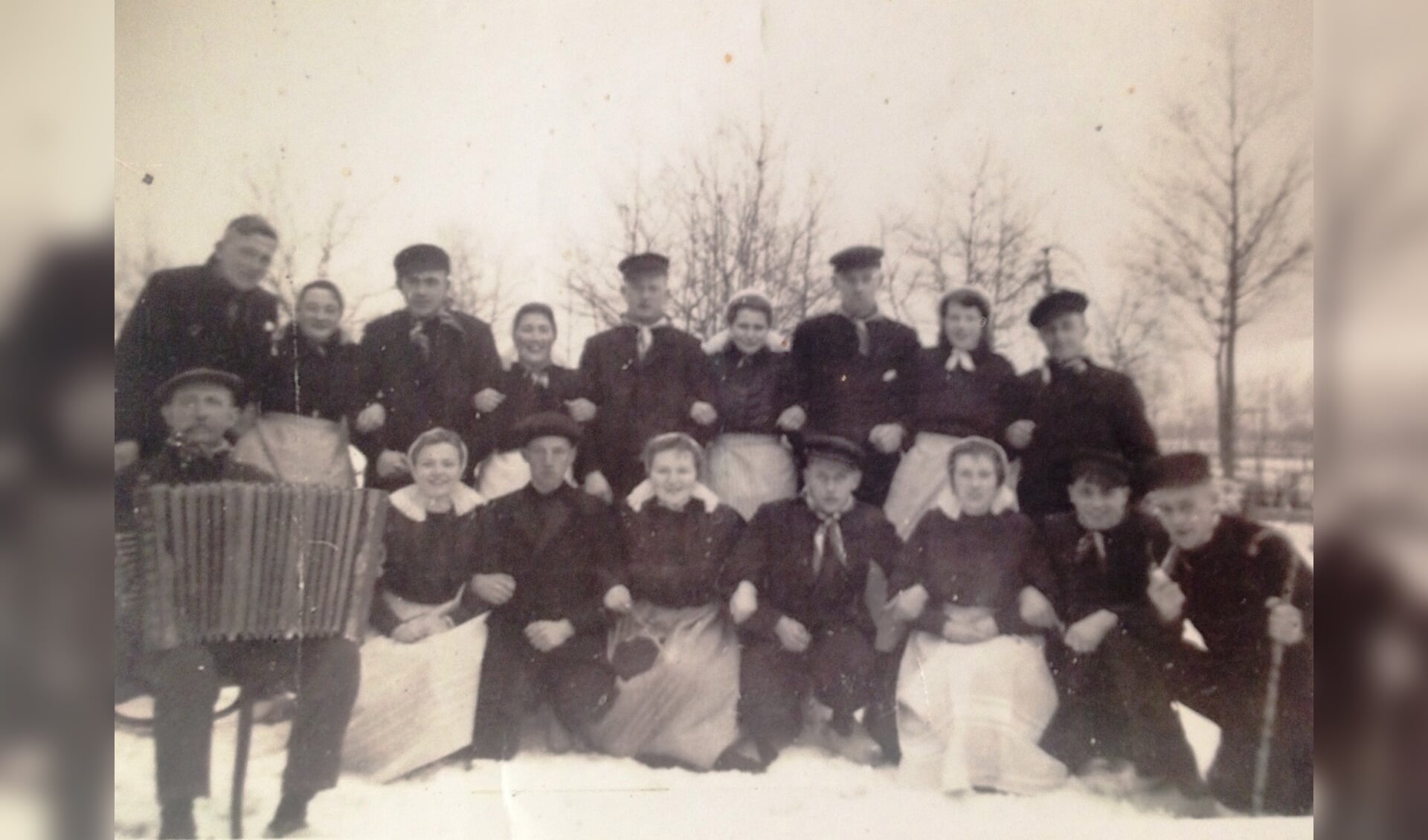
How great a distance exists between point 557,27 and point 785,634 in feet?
6.50

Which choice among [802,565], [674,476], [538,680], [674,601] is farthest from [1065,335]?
[538,680]

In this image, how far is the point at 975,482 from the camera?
9.67 ft

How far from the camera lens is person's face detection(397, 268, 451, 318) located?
9.69 feet

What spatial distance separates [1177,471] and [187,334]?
3071mm

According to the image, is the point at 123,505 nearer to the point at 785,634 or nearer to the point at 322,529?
the point at 322,529

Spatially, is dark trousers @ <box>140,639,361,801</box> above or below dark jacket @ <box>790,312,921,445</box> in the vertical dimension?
below

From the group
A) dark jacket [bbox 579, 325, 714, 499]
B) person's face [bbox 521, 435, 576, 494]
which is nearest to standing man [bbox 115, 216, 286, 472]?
person's face [bbox 521, 435, 576, 494]

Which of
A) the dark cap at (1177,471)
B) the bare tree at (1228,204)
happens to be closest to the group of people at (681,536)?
the dark cap at (1177,471)

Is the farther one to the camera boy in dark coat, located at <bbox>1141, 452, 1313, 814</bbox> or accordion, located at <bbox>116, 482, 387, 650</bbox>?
boy in dark coat, located at <bbox>1141, 452, 1313, 814</bbox>

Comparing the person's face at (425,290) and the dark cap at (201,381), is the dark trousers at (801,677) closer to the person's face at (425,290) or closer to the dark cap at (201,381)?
the person's face at (425,290)

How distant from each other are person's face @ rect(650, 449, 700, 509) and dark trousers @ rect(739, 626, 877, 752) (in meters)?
0.49

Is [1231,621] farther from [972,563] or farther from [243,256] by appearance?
[243,256]

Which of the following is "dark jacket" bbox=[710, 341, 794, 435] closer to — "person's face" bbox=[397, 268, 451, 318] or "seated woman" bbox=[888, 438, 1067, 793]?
"seated woman" bbox=[888, 438, 1067, 793]

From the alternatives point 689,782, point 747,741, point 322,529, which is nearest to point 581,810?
point 689,782
